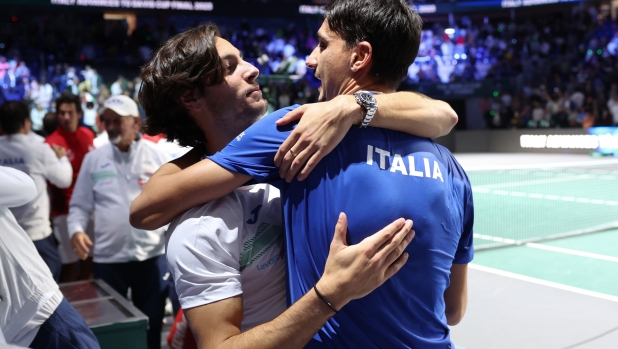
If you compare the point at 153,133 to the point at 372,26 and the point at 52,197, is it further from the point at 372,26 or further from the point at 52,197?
the point at 52,197

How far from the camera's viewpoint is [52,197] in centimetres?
631

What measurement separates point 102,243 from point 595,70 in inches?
895

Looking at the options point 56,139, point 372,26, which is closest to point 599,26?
point 56,139

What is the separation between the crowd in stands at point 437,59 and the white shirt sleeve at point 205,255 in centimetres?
1747

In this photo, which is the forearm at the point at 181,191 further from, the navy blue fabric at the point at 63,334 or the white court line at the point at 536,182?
the white court line at the point at 536,182

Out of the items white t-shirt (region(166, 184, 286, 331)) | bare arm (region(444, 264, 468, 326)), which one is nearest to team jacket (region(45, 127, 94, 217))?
white t-shirt (region(166, 184, 286, 331))

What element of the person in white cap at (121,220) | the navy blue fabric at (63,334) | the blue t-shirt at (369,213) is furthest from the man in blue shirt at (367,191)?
the person in white cap at (121,220)

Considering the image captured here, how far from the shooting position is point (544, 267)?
7.17 m

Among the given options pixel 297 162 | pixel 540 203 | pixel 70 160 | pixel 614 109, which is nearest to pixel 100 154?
pixel 70 160

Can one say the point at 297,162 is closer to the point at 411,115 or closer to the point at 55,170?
the point at 411,115

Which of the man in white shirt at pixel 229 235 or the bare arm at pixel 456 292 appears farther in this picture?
the bare arm at pixel 456 292

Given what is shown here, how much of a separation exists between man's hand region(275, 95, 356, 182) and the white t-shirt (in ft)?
0.72

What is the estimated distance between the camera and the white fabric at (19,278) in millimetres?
2477

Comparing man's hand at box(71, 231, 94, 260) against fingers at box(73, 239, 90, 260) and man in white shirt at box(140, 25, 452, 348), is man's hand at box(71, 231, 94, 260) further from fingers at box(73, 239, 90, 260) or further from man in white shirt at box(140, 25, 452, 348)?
man in white shirt at box(140, 25, 452, 348)
